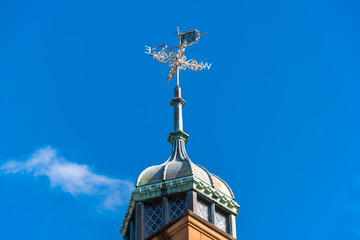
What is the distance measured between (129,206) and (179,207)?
6.22 feet

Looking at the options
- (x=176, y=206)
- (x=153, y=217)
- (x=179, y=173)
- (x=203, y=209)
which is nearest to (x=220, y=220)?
(x=203, y=209)

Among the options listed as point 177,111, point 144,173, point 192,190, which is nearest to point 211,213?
point 192,190

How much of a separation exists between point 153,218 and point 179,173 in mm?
1670

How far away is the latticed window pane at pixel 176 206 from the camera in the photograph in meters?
22.4

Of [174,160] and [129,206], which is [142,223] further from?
[174,160]

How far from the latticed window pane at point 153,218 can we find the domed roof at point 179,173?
837 millimetres

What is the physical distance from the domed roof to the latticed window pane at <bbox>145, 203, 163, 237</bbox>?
2.75 ft

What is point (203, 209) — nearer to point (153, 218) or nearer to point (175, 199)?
point (175, 199)

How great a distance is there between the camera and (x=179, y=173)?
23453 mm

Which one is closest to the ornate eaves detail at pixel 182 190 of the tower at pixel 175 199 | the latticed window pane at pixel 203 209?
the tower at pixel 175 199

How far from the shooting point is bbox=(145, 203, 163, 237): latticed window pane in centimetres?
2234

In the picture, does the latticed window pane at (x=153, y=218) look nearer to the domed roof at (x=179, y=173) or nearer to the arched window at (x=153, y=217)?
the arched window at (x=153, y=217)

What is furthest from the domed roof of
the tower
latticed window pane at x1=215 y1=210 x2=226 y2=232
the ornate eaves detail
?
latticed window pane at x1=215 y1=210 x2=226 y2=232

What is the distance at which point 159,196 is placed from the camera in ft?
75.3
